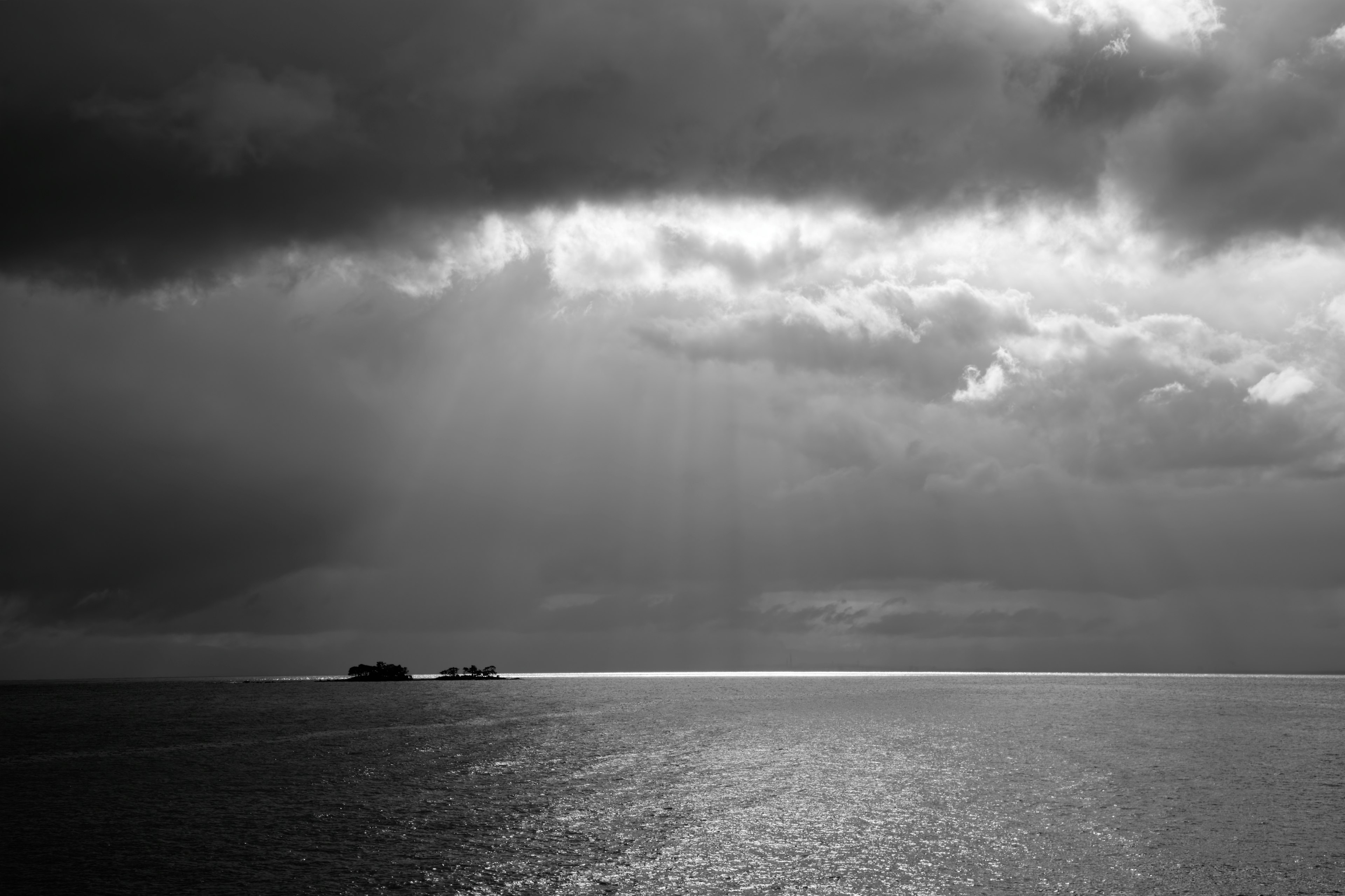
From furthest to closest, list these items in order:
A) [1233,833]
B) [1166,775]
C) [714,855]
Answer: [1166,775], [1233,833], [714,855]

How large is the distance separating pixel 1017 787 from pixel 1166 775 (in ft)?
66.0

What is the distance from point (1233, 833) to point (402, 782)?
223 feet

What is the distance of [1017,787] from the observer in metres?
88.4

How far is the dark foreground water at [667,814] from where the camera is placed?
182ft

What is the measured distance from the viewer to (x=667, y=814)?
74812 mm

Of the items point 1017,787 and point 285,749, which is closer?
point 1017,787

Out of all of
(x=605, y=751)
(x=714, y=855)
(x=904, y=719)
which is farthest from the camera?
(x=904, y=719)

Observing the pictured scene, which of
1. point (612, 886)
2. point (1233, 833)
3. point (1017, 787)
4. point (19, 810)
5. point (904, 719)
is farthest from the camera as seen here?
point (904, 719)

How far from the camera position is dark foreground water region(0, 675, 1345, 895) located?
55406 millimetres

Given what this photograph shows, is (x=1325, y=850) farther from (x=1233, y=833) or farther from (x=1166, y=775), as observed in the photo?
(x=1166, y=775)

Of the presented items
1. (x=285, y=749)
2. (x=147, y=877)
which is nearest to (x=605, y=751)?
(x=285, y=749)

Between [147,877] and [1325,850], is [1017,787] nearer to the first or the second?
[1325,850]

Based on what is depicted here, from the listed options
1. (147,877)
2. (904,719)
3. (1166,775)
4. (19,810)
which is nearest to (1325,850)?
(1166,775)

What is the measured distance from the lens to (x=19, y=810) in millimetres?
76125
